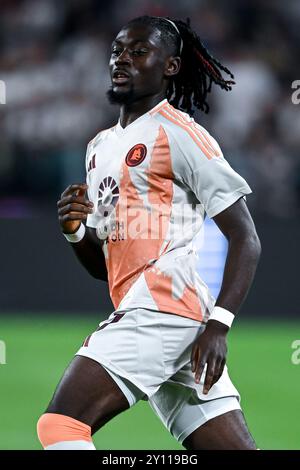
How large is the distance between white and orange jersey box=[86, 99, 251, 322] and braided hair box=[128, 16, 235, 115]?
0.39m

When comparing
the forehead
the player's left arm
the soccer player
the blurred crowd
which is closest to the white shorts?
the soccer player

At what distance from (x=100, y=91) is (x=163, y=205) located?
776 centimetres

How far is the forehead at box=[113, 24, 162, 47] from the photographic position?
4.32m

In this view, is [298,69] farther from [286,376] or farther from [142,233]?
[142,233]

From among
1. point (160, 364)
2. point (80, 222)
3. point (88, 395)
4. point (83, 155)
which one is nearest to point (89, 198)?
point (80, 222)

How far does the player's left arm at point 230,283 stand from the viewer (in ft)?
12.6

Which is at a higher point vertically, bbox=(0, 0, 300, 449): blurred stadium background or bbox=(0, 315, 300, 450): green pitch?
bbox=(0, 0, 300, 449): blurred stadium background

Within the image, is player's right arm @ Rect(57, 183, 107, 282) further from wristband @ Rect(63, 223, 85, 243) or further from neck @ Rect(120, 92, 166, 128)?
neck @ Rect(120, 92, 166, 128)

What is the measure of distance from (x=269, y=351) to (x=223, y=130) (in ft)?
9.62

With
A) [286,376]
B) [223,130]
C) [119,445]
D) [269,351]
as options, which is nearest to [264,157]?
[223,130]

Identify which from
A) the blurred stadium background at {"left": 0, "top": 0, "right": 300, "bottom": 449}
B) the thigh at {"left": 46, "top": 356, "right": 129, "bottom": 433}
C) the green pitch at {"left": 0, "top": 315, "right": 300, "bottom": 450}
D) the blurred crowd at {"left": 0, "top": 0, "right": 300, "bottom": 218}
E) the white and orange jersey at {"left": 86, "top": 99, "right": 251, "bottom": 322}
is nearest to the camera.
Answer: the thigh at {"left": 46, "top": 356, "right": 129, "bottom": 433}

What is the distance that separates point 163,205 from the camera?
416 cm

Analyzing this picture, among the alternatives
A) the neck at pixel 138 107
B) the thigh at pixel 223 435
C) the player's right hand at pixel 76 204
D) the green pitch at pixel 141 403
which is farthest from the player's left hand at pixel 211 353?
the green pitch at pixel 141 403

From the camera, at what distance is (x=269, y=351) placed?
386 inches
